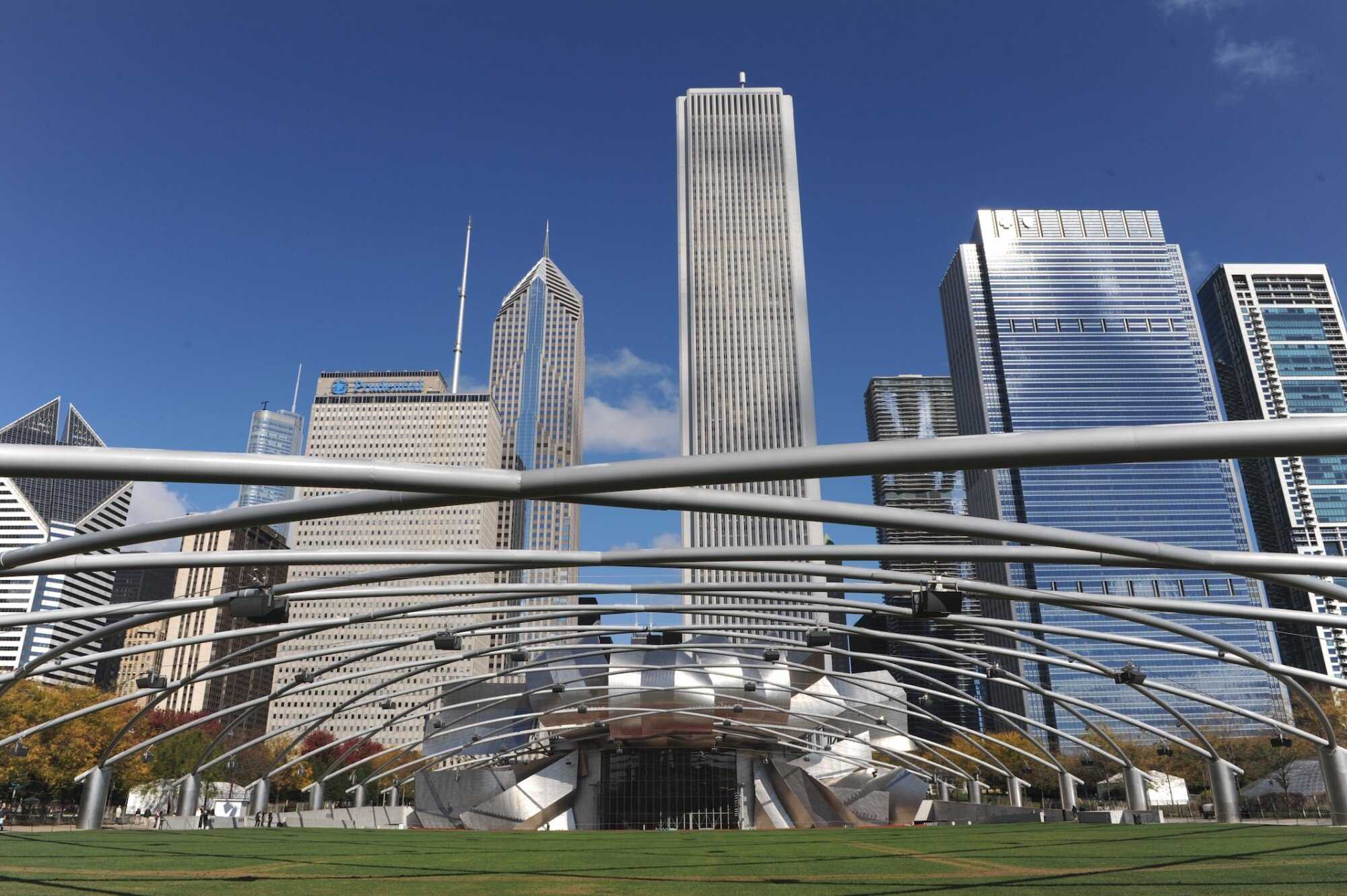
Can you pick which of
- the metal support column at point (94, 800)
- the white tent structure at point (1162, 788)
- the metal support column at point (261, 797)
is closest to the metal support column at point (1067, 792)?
the white tent structure at point (1162, 788)

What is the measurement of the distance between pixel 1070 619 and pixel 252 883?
7789 inches

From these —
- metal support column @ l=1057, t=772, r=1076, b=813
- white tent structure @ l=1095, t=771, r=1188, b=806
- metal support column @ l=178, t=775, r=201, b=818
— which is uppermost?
metal support column @ l=178, t=775, r=201, b=818

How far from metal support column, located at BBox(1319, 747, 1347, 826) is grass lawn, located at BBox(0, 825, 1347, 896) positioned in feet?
9.58

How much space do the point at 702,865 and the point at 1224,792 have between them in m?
30.9

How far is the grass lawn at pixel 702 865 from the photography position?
44.8 feet

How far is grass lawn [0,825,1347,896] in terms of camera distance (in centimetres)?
1365

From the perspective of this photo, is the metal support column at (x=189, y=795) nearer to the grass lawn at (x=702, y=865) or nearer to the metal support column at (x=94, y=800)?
the metal support column at (x=94, y=800)

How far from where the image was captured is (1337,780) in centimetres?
3197

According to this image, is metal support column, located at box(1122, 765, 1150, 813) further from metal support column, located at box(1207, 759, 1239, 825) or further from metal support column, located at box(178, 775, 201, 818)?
metal support column, located at box(178, 775, 201, 818)

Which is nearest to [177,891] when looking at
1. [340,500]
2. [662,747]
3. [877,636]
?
[340,500]

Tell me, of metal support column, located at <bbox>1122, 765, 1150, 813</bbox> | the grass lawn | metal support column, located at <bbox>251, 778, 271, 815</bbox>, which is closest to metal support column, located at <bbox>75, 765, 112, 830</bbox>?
the grass lawn

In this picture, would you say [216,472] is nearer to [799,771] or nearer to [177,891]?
[177,891]

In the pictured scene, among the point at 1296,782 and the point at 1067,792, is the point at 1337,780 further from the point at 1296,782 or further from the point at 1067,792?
the point at 1296,782

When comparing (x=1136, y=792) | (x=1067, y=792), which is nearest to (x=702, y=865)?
(x=1136, y=792)
